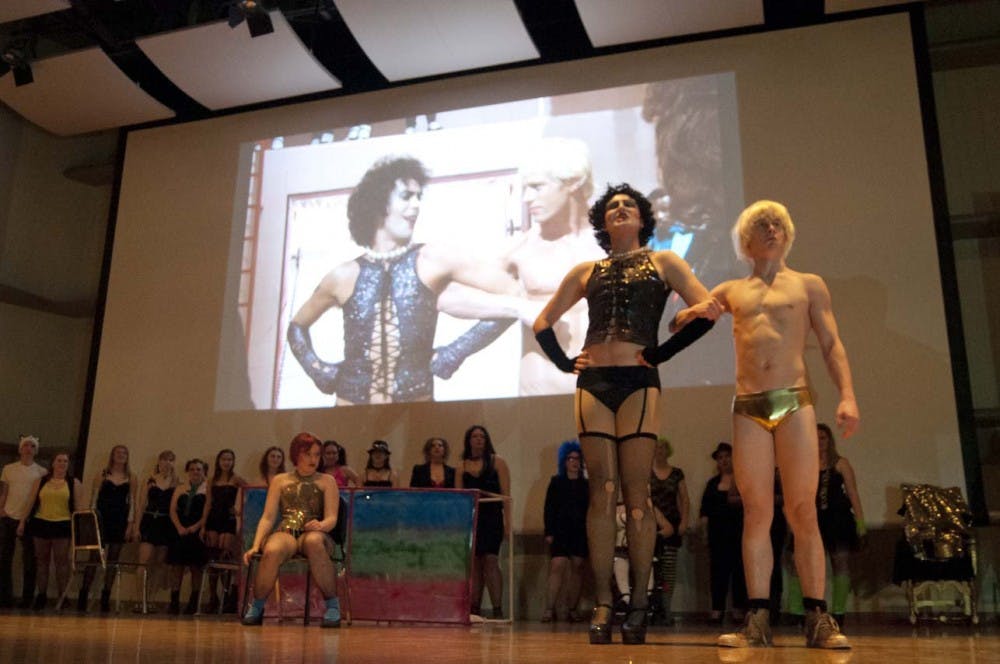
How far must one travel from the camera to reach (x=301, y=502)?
4977mm

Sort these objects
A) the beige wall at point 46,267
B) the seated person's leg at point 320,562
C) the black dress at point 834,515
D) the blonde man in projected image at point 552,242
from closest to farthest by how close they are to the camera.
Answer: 1. the seated person's leg at point 320,562
2. the black dress at point 834,515
3. the blonde man in projected image at point 552,242
4. the beige wall at point 46,267

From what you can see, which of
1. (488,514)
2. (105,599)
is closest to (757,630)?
(488,514)

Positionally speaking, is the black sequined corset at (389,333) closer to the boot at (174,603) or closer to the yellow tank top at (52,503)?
the boot at (174,603)

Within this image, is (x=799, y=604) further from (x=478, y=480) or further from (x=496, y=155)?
(x=496, y=155)

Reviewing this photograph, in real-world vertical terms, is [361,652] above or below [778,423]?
below

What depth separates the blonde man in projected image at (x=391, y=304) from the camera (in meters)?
7.83

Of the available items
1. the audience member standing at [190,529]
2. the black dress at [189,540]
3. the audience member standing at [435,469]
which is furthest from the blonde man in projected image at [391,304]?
the black dress at [189,540]

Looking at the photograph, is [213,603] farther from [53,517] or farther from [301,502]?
[301,502]

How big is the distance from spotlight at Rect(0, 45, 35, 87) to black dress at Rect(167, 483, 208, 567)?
13.7 ft

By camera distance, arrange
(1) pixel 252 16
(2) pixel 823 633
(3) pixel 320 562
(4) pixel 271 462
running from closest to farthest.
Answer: (2) pixel 823 633 < (3) pixel 320 562 < (4) pixel 271 462 < (1) pixel 252 16

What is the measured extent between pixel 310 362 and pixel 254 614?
151 inches

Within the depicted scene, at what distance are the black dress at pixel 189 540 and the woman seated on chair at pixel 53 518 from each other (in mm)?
867

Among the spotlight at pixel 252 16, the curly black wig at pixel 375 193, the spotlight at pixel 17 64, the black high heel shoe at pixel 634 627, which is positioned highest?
the spotlight at pixel 17 64

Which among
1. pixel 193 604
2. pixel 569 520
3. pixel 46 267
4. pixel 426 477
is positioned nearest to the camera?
pixel 569 520
